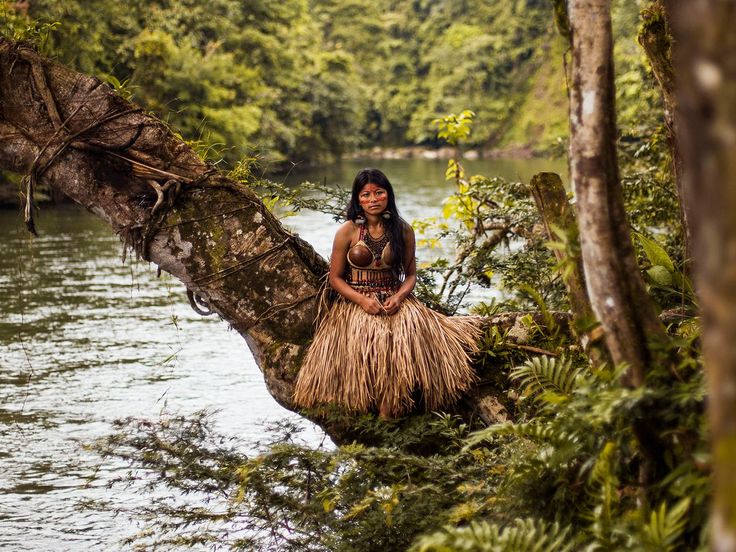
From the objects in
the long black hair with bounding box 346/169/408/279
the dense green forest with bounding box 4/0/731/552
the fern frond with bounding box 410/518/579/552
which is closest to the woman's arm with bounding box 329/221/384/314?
the long black hair with bounding box 346/169/408/279

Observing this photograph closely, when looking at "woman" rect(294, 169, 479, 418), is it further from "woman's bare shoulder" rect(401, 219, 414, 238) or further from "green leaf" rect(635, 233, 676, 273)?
"green leaf" rect(635, 233, 676, 273)

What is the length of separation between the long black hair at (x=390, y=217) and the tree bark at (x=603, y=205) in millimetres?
1881

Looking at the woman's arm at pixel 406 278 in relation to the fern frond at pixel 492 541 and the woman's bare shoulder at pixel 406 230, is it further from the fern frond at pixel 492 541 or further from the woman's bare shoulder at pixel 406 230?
the fern frond at pixel 492 541

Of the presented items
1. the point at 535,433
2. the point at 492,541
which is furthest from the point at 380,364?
the point at 492,541

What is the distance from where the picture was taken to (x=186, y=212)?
469cm

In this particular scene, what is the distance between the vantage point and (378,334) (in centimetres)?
455

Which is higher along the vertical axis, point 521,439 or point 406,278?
point 406,278

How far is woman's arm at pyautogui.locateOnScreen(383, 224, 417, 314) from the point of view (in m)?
4.69

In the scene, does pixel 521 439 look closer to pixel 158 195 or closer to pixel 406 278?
pixel 406 278

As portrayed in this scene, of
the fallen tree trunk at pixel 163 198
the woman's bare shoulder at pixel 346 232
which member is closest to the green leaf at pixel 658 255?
the fallen tree trunk at pixel 163 198

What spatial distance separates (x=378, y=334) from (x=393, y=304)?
0.21 meters

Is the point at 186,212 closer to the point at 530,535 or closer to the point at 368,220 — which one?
the point at 368,220

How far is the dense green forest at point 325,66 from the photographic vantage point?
26.4 meters

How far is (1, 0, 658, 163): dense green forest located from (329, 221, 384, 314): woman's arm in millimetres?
775
